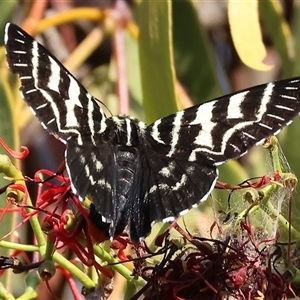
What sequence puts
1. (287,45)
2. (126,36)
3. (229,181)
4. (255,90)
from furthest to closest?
(126,36) → (287,45) → (229,181) → (255,90)

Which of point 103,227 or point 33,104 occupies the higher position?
point 33,104

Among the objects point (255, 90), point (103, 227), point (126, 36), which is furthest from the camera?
point (126, 36)

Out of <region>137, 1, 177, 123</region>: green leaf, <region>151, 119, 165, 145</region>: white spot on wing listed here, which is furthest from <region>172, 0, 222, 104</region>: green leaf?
<region>151, 119, 165, 145</region>: white spot on wing

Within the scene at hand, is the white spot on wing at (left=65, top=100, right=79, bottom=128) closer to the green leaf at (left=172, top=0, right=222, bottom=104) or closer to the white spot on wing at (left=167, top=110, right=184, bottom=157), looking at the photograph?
the white spot on wing at (left=167, top=110, right=184, bottom=157)

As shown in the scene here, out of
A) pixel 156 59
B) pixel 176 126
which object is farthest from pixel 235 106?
pixel 156 59

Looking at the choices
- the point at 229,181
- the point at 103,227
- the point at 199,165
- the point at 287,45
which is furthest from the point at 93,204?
the point at 287,45

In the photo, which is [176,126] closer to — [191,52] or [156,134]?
[156,134]

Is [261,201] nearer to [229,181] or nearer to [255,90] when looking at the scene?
[255,90]

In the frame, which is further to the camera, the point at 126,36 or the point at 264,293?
the point at 126,36

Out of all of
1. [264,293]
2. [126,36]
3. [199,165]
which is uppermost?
[126,36]
